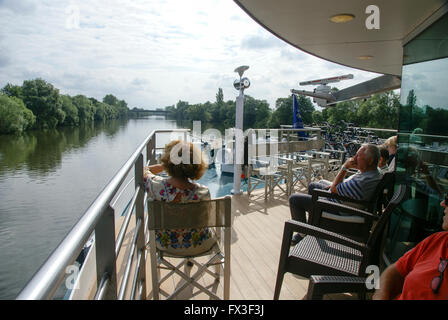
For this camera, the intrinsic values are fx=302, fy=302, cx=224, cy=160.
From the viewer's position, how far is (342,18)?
1.97m

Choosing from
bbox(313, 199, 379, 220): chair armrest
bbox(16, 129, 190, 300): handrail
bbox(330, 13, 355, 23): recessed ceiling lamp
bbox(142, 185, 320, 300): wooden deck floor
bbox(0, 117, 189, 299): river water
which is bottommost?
bbox(0, 117, 189, 299): river water

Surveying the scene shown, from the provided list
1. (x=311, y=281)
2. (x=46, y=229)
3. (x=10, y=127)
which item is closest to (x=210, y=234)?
(x=311, y=281)

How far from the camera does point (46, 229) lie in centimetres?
1914

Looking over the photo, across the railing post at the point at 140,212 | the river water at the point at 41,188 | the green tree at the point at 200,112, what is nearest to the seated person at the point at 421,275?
the railing post at the point at 140,212

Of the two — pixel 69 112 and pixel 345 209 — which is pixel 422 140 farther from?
pixel 69 112

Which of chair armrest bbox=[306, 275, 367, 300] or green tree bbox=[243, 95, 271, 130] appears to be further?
green tree bbox=[243, 95, 271, 130]

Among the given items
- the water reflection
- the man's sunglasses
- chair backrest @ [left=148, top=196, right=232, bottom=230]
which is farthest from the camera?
the water reflection

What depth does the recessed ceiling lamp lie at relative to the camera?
6.34ft

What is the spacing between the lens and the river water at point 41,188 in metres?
15.9

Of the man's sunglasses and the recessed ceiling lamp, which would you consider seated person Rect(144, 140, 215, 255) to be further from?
the recessed ceiling lamp

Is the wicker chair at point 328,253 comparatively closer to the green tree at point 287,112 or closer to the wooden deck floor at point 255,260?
the wooden deck floor at point 255,260

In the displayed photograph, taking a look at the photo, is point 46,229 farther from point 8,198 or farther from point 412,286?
point 412,286

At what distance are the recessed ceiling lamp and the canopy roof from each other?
0.10 feet

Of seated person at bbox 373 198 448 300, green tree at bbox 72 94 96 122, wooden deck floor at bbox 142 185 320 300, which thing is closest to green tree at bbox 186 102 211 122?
green tree at bbox 72 94 96 122
